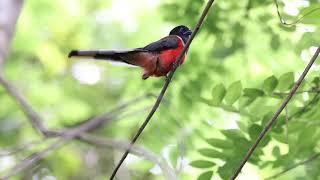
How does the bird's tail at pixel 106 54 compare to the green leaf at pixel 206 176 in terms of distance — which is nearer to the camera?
the bird's tail at pixel 106 54

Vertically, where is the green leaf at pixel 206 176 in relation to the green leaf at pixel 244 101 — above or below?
below

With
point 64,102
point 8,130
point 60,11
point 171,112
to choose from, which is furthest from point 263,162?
point 60,11

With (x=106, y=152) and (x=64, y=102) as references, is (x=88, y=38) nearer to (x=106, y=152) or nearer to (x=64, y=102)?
(x=64, y=102)

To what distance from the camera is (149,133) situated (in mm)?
3846

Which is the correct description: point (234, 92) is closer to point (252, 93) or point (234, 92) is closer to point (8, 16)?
point (252, 93)

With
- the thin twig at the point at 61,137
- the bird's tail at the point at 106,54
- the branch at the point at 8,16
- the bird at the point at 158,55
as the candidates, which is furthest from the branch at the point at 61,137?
the branch at the point at 8,16

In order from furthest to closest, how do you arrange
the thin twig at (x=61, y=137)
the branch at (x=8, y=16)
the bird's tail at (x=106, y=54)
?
the branch at (x=8, y=16), the bird's tail at (x=106, y=54), the thin twig at (x=61, y=137)

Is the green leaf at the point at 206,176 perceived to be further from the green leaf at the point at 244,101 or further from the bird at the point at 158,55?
the bird at the point at 158,55

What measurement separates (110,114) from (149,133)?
2.05 metres

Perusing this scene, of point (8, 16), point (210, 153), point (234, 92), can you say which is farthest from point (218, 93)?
point (8, 16)

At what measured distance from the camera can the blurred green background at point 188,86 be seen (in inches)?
116

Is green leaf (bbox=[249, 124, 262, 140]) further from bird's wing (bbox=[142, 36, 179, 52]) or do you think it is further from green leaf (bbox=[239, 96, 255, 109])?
bird's wing (bbox=[142, 36, 179, 52])

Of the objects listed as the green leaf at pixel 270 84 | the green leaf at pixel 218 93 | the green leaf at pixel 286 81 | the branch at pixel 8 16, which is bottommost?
the branch at pixel 8 16

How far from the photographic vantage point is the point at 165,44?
3119mm
